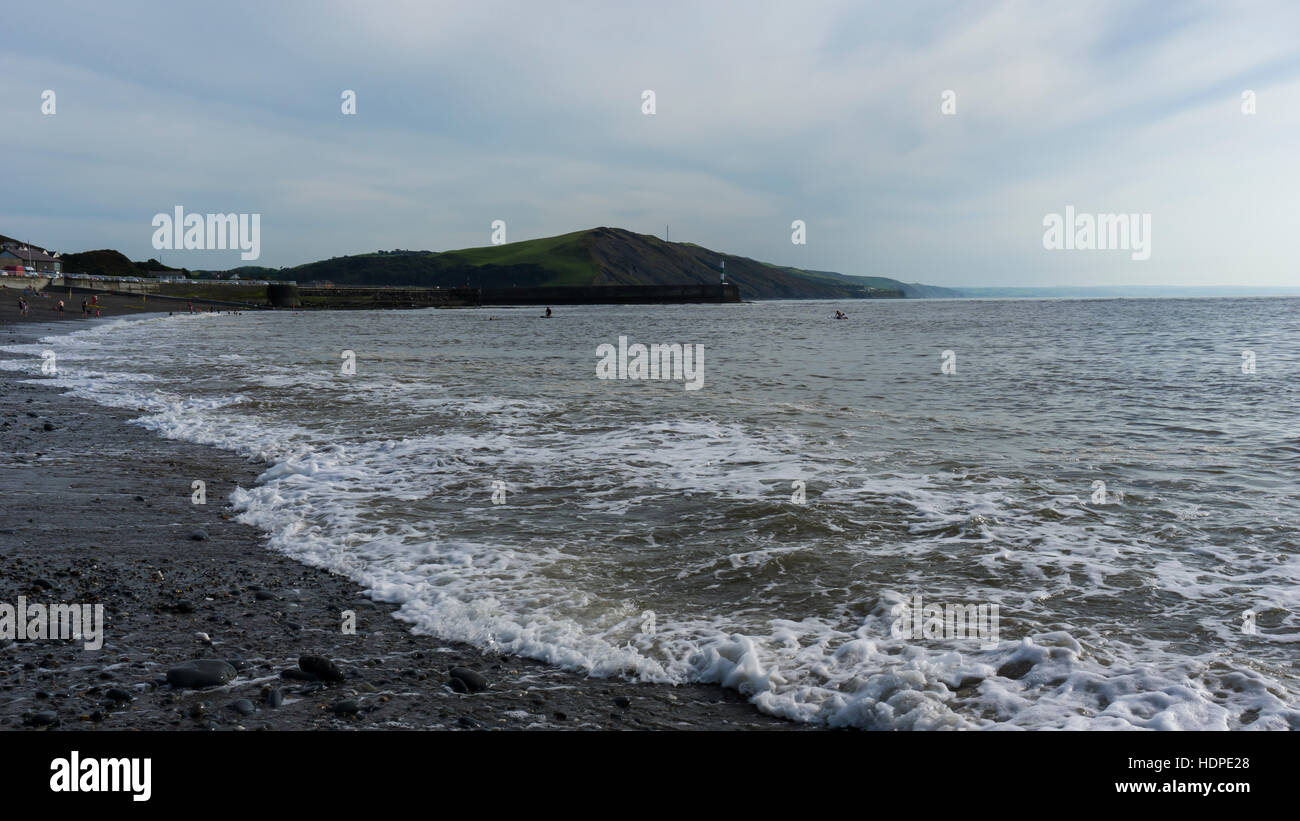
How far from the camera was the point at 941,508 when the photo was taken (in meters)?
10.5

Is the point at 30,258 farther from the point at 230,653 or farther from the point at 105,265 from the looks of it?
the point at 230,653

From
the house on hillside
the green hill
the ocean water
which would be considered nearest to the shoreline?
the ocean water

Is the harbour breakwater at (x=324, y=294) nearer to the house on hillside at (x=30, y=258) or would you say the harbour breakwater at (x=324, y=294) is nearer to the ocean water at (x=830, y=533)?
the house on hillside at (x=30, y=258)

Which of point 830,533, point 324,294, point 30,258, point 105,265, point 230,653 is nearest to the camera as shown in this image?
point 230,653

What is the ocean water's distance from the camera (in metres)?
5.84

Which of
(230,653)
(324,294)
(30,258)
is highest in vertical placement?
(30,258)

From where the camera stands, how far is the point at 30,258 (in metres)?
153

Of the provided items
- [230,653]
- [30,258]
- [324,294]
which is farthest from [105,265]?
[230,653]

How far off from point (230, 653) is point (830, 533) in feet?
21.6

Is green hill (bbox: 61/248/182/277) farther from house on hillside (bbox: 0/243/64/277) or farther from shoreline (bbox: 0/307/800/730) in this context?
shoreline (bbox: 0/307/800/730)

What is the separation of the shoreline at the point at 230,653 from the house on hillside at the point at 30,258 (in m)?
163

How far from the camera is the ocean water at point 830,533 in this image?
5840 millimetres

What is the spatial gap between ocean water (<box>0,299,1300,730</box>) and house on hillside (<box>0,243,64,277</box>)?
511ft

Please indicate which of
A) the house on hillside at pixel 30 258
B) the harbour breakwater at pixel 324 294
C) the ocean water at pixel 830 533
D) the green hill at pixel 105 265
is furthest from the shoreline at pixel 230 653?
the green hill at pixel 105 265
